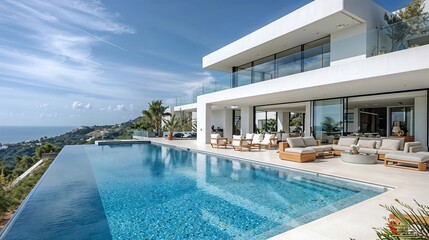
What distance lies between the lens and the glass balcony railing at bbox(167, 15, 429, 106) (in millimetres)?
8287

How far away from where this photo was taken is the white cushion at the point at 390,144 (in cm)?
974

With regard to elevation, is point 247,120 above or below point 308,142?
above

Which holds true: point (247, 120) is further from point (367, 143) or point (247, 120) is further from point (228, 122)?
point (367, 143)

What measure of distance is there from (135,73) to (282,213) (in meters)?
22.1

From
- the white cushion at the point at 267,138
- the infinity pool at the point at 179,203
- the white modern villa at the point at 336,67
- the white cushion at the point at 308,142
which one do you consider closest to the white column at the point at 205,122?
the white modern villa at the point at 336,67

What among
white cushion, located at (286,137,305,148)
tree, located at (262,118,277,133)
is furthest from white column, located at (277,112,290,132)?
white cushion, located at (286,137,305,148)

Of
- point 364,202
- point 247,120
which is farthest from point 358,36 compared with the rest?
point 247,120

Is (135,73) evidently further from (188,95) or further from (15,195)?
(15,195)

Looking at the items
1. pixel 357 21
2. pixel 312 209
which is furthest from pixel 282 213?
pixel 357 21

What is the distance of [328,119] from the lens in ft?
47.2

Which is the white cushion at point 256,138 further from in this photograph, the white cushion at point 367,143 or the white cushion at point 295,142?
the white cushion at point 367,143

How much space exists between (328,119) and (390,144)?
463cm

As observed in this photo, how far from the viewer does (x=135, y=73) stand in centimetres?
2378

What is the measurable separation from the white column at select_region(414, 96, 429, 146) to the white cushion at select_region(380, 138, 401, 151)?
10.5ft
